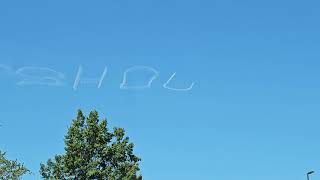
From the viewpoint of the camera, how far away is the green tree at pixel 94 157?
79438mm

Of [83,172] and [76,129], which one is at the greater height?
[76,129]

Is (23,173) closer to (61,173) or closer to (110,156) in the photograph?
(61,173)

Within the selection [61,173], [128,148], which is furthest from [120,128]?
[61,173]

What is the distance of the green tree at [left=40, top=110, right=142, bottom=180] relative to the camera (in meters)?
79.4

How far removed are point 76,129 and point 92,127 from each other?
179 centimetres

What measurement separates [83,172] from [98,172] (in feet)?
6.00

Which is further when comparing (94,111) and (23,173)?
(94,111)

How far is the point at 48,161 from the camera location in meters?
82.9

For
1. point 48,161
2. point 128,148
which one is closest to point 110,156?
point 128,148

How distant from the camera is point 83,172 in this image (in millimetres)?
79562

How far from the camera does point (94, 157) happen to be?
80250mm

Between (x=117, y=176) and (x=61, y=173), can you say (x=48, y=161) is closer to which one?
(x=61, y=173)

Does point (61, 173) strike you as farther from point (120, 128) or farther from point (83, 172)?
point (120, 128)

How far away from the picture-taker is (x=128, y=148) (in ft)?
267
